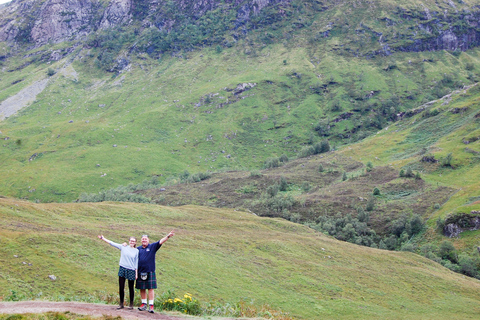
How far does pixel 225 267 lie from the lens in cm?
4259

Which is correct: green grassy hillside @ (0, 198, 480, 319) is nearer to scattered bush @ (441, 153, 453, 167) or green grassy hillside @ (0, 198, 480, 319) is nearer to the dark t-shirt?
the dark t-shirt

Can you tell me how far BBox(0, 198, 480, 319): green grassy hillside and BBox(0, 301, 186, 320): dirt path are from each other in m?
4.40

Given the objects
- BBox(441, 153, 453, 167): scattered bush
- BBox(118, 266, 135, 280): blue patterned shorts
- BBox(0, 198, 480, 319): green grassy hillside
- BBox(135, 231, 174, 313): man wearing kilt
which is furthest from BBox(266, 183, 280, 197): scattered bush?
BBox(118, 266, 135, 280): blue patterned shorts

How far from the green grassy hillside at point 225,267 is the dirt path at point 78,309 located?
14.4 ft

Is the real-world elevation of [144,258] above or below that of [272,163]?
above

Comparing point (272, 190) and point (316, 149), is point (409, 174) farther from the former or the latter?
point (316, 149)

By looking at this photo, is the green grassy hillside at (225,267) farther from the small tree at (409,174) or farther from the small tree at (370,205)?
the small tree at (409,174)

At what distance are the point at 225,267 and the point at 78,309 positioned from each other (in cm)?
2456

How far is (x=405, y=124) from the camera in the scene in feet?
640

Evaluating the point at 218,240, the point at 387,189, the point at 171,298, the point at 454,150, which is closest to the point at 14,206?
the point at 218,240

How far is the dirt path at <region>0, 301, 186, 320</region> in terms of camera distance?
18672 millimetres

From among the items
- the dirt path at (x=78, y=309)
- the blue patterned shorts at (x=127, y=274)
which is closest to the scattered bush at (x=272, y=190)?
the dirt path at (x=78, y=309)

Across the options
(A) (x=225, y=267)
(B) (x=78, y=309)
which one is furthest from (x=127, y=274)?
(A) (x=225, y=267)

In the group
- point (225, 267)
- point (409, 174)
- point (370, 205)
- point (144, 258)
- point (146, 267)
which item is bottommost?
point (370, 205)
